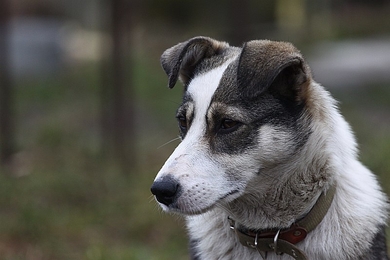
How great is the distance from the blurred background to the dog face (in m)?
0.58

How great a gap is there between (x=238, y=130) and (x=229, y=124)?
59mm

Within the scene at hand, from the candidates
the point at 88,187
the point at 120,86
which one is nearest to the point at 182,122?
the point at 88,187

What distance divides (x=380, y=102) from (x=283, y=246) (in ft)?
26.4

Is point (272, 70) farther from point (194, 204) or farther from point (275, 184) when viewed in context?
point (194, 204)

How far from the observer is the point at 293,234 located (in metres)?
3.39

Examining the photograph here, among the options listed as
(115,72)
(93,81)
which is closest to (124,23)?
(115,72)

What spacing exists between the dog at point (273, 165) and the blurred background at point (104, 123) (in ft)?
2.03

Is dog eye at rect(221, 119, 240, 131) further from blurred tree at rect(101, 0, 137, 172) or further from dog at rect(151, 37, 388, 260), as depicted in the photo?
blurred tree at rect(101, 0, 137, 172)

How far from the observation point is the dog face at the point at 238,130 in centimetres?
319

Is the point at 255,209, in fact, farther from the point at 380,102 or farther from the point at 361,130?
the point at 380,102

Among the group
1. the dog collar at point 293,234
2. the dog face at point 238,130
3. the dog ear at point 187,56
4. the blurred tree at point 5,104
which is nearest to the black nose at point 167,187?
the dog face at point 238,130

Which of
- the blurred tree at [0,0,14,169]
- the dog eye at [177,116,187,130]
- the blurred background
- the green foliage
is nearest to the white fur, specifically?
the dog eye at [177,116,187,130]

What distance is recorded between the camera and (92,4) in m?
19.8

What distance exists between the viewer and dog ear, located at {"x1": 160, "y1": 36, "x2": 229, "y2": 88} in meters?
3.67
